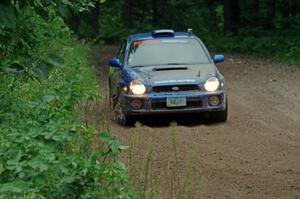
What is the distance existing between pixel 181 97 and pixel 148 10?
36638 mm

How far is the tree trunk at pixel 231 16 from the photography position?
3697 centimetres

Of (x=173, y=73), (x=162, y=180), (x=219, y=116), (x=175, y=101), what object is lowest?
(x=219, y=116)

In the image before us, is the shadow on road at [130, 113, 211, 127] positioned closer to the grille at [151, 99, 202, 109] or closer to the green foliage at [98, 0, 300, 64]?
the grille at [151, 99, 202, 109]

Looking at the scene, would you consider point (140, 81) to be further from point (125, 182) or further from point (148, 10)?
point (148, 10)

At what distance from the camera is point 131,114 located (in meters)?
12.8

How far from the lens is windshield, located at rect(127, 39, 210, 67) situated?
13829 millimetres

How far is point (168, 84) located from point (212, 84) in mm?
793

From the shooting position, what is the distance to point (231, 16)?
123ft

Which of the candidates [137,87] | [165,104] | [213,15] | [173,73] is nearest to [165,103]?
[165,104]

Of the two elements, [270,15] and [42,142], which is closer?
[42,142]

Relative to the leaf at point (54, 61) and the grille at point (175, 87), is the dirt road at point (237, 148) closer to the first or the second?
the grille at point (175, 87)

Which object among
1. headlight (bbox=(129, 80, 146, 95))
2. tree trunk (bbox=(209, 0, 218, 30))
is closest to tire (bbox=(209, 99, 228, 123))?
headlight (bbox=(129, 80, 146, 95))

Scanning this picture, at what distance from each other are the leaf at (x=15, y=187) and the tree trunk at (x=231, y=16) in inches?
1274

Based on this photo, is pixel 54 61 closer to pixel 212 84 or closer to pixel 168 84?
pixel 168 84
